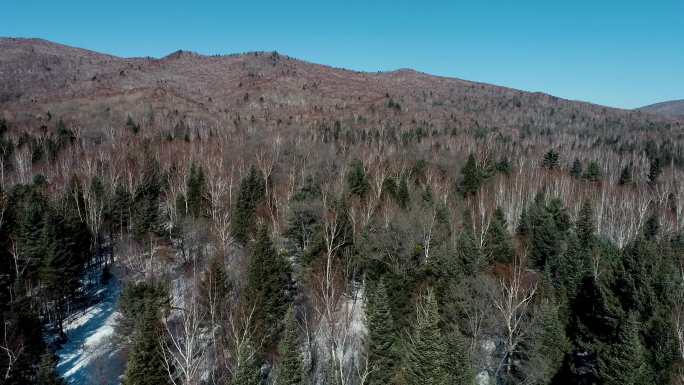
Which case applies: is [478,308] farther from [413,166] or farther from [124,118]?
[124,118]

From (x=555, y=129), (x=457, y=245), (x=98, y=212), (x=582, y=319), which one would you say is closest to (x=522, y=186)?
(x=457, y=245)

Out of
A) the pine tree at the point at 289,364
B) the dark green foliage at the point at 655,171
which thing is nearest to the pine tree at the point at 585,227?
the pine tree at the point at 289,364

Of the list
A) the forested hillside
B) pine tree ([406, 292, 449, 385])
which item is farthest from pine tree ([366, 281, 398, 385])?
pine tree ([406, 292, 449, 385])

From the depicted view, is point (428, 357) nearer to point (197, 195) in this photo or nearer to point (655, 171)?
point (197, 195)

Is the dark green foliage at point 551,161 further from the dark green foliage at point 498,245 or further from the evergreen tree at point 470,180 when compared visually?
the dark green foliage at point 498,245

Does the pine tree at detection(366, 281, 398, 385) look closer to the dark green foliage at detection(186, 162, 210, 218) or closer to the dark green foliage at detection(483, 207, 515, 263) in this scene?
the dark green foliage at detection(483, 207, 515, 263)
